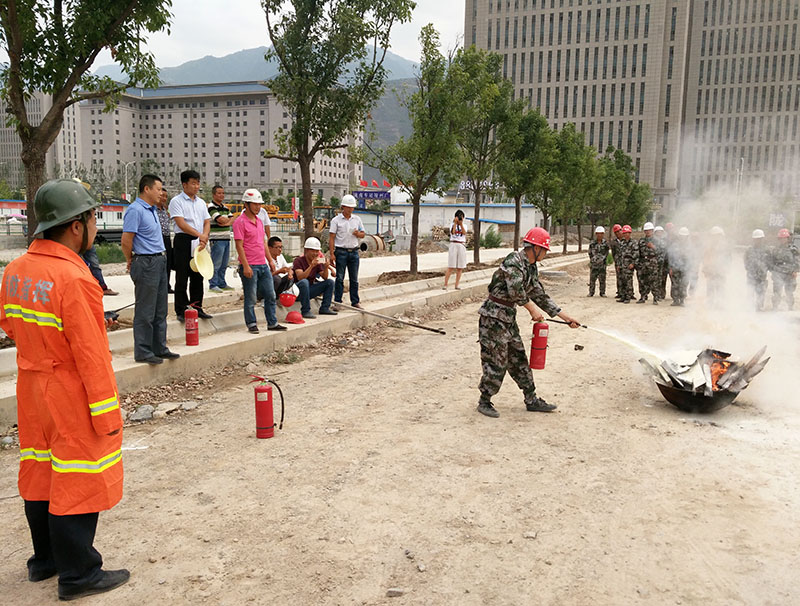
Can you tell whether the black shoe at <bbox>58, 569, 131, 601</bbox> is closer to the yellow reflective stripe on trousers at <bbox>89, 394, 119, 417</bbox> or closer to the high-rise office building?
the yellow reflective stripe on trousers at <bbox>89, 394, 119, 417</bbox>

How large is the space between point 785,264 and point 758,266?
0.56 metres

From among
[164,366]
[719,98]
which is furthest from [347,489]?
[719,98]

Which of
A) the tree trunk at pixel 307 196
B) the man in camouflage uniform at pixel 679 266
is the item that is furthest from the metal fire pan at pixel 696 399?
the man in camouflage uniform at pixel 679 266

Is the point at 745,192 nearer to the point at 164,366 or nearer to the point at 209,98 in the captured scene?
the point at 164,366

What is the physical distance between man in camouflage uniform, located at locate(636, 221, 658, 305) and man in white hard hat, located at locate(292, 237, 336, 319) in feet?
30.6

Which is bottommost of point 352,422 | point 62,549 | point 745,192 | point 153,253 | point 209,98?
point 352,422

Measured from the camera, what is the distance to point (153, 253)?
6.59 metres

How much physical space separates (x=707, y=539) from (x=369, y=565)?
2.18 metres

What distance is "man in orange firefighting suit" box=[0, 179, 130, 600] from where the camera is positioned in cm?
283

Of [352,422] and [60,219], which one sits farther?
[352,422]

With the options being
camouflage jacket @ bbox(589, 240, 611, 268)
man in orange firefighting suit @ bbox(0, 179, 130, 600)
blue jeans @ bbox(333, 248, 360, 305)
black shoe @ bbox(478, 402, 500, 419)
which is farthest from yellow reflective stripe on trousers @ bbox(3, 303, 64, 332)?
camouflage jacket @ bbox(589, 240, 611, 268)

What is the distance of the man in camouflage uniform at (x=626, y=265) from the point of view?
16.2 metres

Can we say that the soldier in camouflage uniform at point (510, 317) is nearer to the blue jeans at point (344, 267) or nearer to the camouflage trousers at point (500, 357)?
the camouflage trousers at point (500, 357)

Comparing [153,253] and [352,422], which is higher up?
[153,253]
